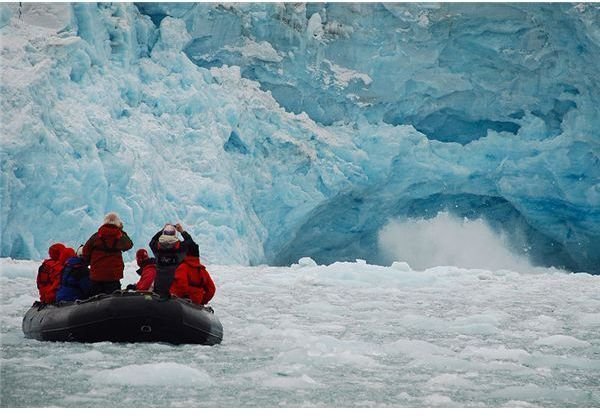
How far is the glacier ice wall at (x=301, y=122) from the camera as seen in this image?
14.0 meters

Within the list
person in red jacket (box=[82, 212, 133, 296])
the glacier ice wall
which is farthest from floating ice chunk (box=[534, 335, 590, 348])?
the glacier ice wall

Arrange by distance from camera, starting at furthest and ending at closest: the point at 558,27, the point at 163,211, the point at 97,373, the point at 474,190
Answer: the point at 474,190 → the point at 558,27 → the point at 163,211 → the point at 97,373

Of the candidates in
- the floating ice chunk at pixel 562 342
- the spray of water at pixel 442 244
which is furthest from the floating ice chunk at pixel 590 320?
the spray of water at pixel 442 244

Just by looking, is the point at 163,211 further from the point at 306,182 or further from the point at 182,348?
the point at 182,348

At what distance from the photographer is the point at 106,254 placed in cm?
602

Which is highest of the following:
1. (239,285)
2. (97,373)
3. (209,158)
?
(209,158)

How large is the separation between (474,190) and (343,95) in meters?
4.52

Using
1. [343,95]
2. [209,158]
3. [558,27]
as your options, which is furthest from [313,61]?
[558,27]

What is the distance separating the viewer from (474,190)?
21.1m

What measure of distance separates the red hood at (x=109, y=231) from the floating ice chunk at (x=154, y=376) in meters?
1.50

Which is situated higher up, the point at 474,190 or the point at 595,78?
the point at 595,78

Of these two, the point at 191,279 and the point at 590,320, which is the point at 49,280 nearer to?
the point at 191,279

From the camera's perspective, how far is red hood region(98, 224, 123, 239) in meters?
5.95

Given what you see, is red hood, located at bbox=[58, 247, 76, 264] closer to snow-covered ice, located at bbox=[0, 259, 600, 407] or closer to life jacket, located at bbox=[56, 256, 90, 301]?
life jacket, located at bbox=[56, 256, 90, 301]
